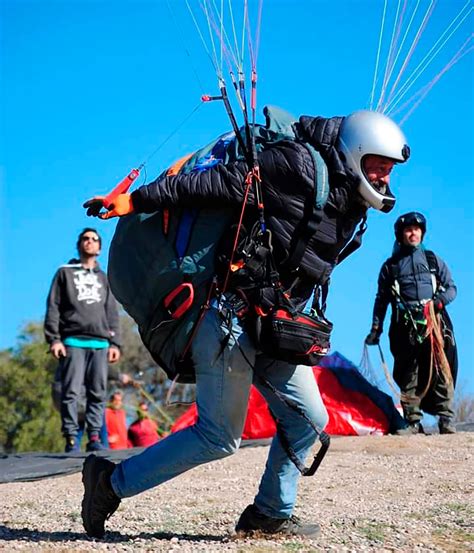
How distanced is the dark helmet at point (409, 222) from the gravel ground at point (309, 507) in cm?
227

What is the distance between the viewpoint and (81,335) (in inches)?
349

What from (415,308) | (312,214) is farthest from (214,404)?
(415,308)

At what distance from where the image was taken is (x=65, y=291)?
8.98 meters

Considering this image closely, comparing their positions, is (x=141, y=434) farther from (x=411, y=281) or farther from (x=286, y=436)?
(x=286, y=436)

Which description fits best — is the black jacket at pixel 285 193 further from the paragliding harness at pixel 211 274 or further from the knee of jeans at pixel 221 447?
the knee of jeans at pixel 221 447

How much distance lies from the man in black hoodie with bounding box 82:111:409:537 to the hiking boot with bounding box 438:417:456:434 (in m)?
5.47

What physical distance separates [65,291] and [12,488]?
2.53 m

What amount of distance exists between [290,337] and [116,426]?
9.42 metres

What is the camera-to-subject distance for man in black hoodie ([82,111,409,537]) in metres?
4.04

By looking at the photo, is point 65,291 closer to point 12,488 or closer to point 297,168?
point 12,488

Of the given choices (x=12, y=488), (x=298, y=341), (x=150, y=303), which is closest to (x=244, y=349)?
(x=298, y=341)

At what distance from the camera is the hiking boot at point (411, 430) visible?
934 cm

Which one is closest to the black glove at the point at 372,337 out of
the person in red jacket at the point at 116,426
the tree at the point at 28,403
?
the person in red jacket at the point at 116,426

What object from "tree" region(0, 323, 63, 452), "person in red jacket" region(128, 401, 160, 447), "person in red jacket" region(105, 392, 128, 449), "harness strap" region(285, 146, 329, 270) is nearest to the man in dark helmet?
"person in red jacket" region(128, 401, 160, 447)
